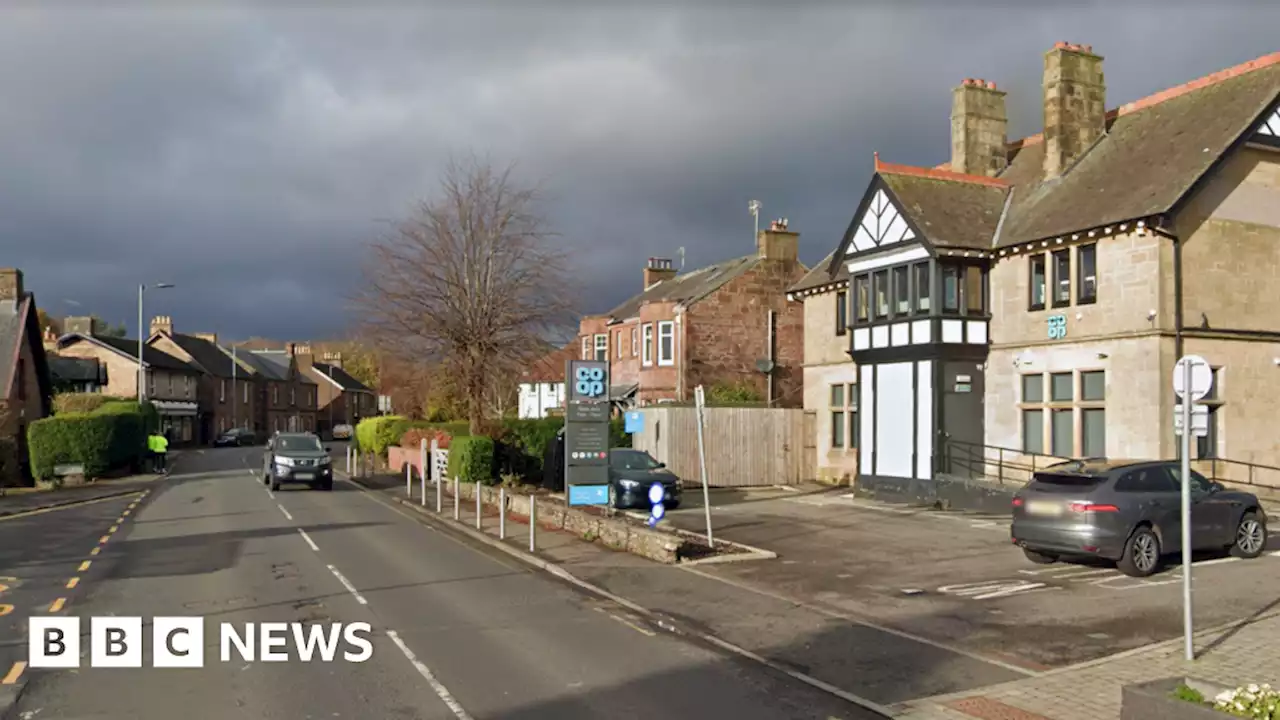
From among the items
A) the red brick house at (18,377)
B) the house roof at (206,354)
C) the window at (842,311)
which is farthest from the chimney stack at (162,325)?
the window at (842,311)

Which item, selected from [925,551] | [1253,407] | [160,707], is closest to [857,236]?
[1253,407]

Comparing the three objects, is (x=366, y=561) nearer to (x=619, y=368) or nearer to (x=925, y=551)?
(x=925, y=551)

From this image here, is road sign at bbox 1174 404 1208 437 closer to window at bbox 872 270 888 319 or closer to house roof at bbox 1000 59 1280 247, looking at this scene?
house roof at bbox 1000 59 1280 247

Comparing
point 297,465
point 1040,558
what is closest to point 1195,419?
point 1040,558

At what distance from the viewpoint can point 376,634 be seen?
412 inches

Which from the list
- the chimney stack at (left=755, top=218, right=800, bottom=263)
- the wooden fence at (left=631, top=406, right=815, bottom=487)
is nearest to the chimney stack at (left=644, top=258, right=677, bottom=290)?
the chimney stack at (left=755, top=218, right=800, bottom=263)

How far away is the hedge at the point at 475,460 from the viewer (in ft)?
90.7

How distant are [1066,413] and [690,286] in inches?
911

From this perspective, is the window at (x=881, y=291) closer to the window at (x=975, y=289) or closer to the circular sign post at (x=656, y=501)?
the window at (x=975, y=289)

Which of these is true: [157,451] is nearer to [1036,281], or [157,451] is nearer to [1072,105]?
[1036,281]

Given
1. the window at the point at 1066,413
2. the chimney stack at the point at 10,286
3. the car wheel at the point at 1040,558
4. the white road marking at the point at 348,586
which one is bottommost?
the white road marking at the point at 348,586

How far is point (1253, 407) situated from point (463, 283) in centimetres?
2071

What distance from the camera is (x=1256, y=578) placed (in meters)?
13.2

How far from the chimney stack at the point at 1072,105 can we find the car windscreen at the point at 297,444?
23353 mm
